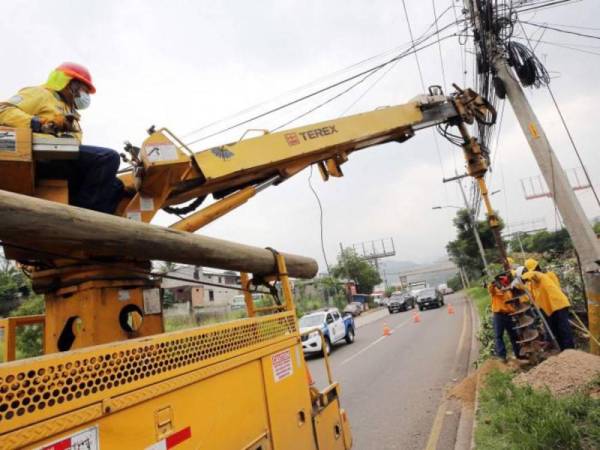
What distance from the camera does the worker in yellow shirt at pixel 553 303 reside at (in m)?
6.07

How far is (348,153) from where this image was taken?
544cm

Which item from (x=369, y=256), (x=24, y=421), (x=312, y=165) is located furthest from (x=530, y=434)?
(x=369, y=256)

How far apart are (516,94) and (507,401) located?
18.0 feet

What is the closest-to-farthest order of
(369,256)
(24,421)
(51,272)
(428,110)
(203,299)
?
(24,421), (51,272), (428,110), (203,299), (369,256)

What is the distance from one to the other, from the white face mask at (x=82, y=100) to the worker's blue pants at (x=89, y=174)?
0.58m

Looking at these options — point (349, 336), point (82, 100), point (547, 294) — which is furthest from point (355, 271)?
point (82, 100)

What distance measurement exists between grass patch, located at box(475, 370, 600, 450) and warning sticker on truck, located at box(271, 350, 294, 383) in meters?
2.26

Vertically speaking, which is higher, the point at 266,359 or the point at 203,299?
the point at 203,299

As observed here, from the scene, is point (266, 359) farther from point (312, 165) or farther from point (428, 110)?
point (428, 110)

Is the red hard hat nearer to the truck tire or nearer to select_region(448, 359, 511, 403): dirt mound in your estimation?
select_region(448, 359, 511, 403): dirt mound

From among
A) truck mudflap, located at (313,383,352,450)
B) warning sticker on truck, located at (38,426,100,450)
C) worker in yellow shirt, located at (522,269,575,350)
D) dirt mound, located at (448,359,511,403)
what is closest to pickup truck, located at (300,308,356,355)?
dirt mound, located at (448,359,511,403)

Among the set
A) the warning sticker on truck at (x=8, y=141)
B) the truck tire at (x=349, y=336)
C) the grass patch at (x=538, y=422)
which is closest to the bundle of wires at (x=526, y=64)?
the grass patch at (x=538, y=422)

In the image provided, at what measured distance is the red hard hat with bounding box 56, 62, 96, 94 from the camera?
114 inches

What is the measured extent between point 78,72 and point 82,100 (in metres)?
0.20
